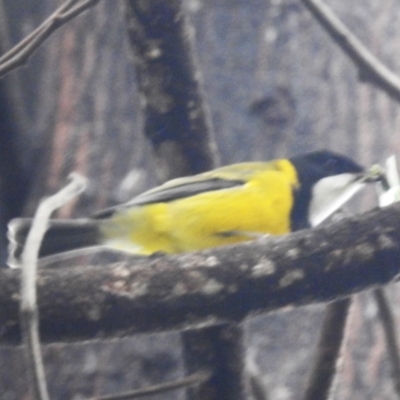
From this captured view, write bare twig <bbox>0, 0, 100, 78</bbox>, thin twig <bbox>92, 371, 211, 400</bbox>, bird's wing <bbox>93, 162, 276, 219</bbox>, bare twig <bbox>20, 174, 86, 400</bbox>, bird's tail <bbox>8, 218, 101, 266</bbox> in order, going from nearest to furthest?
1. bare twig <bbox>20, 174, 86, 400</bbox>
2. thin twig <bbox>92, 371, 211, 400</bbox>
3. bare twig <bbox>0, 0, 100, 78</bbox>
4. bird's wing <bbox>93, 162, 276, 219</bbox>
5. bird's tail <bbox>8, 218, 101, 266</bbox>

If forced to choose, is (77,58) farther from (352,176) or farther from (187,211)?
(352,176)

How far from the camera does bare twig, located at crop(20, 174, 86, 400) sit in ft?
2.05

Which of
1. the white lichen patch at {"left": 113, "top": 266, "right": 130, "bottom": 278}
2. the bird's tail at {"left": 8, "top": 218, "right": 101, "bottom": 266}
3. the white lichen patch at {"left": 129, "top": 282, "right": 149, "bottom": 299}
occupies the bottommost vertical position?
the white lichen patch at {"left": 129, "top": 282, "right": 149, "bottom": 299}

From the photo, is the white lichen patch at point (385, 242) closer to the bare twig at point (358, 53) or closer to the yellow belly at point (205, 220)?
the bare twig at point (358, 53)

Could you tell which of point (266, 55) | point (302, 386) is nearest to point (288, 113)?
point (266, 55)

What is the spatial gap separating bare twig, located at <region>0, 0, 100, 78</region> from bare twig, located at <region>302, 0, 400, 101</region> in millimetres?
279

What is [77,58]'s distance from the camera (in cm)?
156

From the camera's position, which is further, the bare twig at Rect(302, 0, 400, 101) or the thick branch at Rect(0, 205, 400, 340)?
the bare twig at Rect(302, 0, 400, 101)

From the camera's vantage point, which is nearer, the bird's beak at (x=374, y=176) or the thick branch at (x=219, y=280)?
the thick branch at (x=219, y=280)

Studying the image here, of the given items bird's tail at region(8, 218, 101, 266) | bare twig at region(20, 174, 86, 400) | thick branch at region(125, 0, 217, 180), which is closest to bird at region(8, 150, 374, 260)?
bird's tail at region(8, 218, 101, 266)

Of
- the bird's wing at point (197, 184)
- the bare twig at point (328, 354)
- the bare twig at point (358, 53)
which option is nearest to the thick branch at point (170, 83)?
the bird's wing at point (197, 184)

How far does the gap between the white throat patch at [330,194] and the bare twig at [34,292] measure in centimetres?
60

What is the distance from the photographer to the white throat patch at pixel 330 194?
1317 mm

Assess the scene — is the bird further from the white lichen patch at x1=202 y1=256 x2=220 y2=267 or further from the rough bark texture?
the white lichen patch at x1=202 y1=256 x2=220 y2=267
